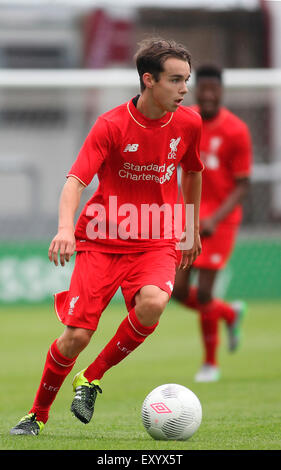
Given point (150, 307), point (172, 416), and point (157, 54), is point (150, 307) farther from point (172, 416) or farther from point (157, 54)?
point (157, 54)

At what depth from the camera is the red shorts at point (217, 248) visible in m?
8.48

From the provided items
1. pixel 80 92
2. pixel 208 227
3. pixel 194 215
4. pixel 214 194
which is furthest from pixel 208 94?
pixel 80 92

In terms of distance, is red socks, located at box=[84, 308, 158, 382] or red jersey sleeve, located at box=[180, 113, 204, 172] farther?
red jersey sleeve, located at box=[180, 113, 204, 172]

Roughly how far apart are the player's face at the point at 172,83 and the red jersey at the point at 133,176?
206mm

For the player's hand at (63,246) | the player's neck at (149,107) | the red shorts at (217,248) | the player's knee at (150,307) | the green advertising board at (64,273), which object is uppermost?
the player's neck at (149,107)

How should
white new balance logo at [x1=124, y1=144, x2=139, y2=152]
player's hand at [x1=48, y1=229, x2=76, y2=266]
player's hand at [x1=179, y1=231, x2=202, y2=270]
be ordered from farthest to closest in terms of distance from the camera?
player's hand at [x1=179, y1=231, x2=202, y2=270], white new balance logo at [x1=124, y1=144, x2=139, y2=152], player's hand at [x1=48, y1=229, x2=76, y2=266]

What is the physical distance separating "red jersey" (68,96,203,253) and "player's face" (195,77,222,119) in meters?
2.83

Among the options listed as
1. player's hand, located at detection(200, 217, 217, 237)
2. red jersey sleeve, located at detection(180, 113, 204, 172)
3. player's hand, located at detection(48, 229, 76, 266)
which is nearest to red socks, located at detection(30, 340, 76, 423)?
player's hand, located at detection(48, 229, 76, 266)

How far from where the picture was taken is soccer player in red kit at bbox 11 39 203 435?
16.8 feet

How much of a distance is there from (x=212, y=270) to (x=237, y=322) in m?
0.98

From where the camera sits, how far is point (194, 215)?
18.5 feet

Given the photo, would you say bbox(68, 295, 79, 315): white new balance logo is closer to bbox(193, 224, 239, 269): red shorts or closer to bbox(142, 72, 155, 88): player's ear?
bbox(142, 72, 155, 88): player's ear

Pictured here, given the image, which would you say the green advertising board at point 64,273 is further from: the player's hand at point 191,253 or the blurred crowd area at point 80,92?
the player's hand at point 191,253

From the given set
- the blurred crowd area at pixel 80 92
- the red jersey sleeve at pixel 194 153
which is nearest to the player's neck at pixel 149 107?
the red jersey sleeve at pixel 194 153
